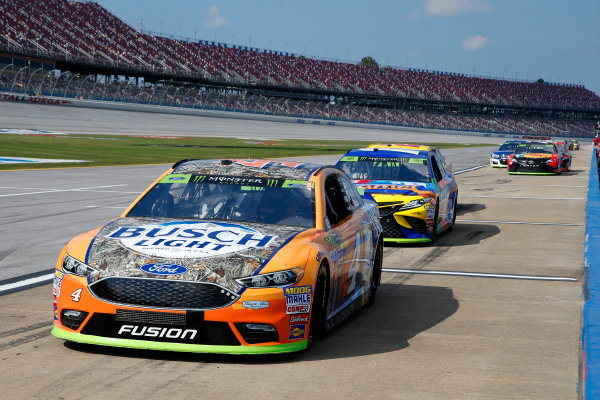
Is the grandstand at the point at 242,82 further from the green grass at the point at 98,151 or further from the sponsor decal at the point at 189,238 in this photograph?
the sponsor decal at the point at 189,238

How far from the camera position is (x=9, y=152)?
2969cm

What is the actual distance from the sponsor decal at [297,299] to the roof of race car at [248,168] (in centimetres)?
147

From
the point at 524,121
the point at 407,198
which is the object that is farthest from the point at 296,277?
the point at 524,121

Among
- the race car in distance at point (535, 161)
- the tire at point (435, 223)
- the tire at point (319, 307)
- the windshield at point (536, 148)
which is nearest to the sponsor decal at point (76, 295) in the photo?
the tire at point (319, 307)

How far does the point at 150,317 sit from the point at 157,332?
10 centimetres

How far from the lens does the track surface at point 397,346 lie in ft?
15.5

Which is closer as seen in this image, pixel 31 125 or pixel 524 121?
pixel 31 125

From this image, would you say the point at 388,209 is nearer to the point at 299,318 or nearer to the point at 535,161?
the point at 299,318

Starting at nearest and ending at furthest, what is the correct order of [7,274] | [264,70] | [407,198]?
1. [7,274]
2. [407,198]
3. [264,70]

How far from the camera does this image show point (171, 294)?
5.16 meters

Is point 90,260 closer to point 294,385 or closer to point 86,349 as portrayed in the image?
point 86,349

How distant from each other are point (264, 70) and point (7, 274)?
3766 inches

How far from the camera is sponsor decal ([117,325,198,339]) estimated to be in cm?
514

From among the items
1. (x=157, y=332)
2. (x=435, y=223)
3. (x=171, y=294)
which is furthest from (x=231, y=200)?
(x=435, y=223)
